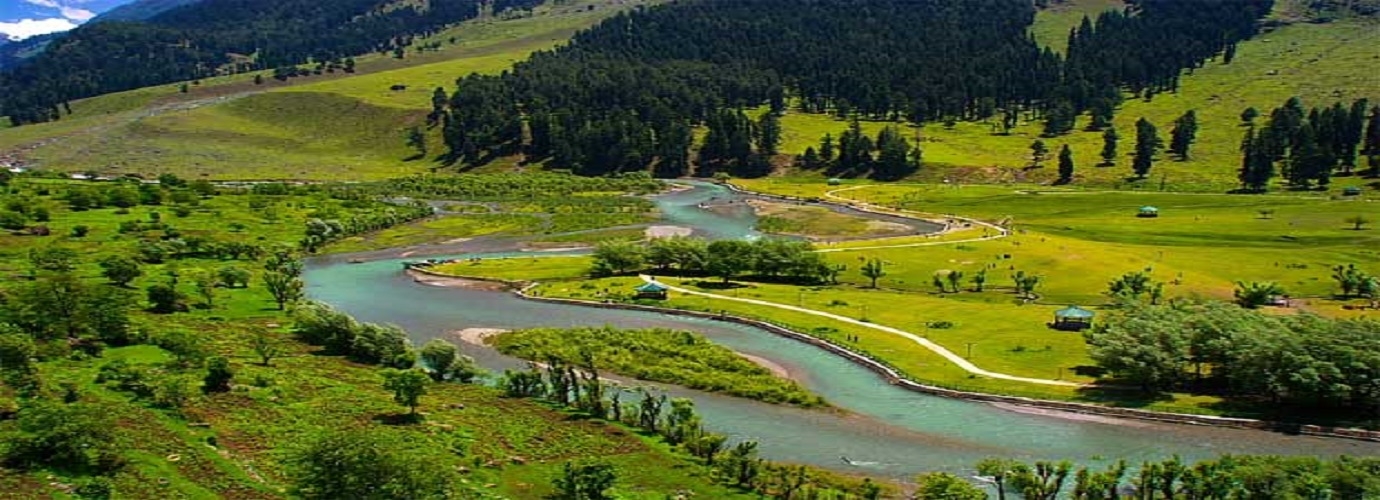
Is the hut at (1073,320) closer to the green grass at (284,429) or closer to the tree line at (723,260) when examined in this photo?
the tree line at (723,260)

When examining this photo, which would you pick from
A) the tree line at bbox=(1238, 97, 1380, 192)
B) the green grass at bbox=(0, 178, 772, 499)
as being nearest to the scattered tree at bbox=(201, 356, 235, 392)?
the green grass at bbox=(0, 178, 772, 499)

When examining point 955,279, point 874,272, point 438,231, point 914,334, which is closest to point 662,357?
point 914,334

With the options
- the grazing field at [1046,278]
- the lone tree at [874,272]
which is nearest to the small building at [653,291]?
the grazing field at [1046,278]

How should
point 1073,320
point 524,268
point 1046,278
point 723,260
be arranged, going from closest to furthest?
point 1073,320
point 1046,278
point 723,260
point 524,268

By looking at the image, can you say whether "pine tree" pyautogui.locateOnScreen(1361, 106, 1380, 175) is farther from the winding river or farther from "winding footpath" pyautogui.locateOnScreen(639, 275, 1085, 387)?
the winding river

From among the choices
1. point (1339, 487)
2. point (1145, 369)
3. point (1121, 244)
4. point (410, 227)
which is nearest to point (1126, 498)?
point (1339, 487)

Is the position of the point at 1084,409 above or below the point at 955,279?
below

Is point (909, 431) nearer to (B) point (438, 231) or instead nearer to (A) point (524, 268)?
(A) point (524, 268)

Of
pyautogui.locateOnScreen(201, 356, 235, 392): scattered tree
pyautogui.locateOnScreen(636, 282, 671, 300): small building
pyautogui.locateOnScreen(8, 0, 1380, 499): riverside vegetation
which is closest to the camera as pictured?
pyautogui.locateOnScreen(8, 0, 1380, 499): riverside vegetation
